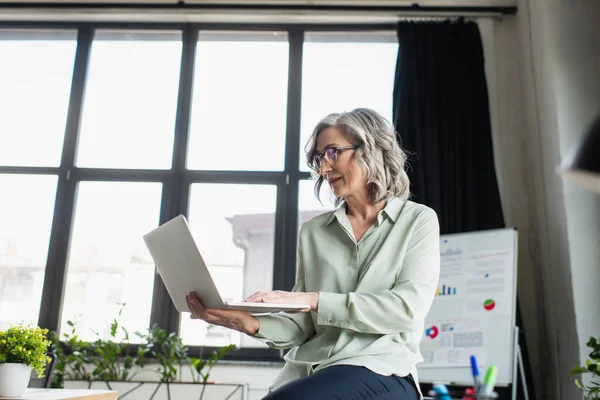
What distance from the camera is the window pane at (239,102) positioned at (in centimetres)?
409

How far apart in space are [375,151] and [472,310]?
178 cm

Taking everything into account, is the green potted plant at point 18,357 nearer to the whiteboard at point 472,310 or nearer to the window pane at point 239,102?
the whiteboard at point 472,310

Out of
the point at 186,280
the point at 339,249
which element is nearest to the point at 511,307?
the point at 339,249

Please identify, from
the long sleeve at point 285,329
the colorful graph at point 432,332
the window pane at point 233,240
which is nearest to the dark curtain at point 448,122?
the colorful graph at point 432,332

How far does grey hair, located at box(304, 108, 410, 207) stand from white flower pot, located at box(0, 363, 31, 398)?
3.54ft

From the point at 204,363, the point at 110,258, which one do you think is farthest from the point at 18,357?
the point at 110,258

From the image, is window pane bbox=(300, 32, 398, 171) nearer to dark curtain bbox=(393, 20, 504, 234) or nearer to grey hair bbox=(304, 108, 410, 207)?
dark curtain bbox=(393, 20, 504, 234)

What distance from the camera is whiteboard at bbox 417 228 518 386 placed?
3139 mm

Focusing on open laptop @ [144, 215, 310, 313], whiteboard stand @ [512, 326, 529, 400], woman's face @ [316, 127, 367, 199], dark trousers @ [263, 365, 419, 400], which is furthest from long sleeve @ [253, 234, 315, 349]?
whiteboard stand @ [512, 326, 529, 400]

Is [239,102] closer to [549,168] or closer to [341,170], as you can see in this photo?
[549,168]

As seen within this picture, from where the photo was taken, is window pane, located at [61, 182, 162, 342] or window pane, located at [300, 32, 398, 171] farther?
window pane, located at [300, 32, 398, 171]

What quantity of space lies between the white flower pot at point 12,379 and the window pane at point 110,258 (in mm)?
1956

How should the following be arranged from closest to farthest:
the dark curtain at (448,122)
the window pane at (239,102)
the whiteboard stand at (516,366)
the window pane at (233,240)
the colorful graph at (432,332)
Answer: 1. the whiteboard stand at (516,366)
2. the colorful graph at (432,332)
3. the dark curtain at (448,122)
4. the window pane at (233,240)
5. the window pane at (239,102)

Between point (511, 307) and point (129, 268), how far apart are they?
2.34 metres
